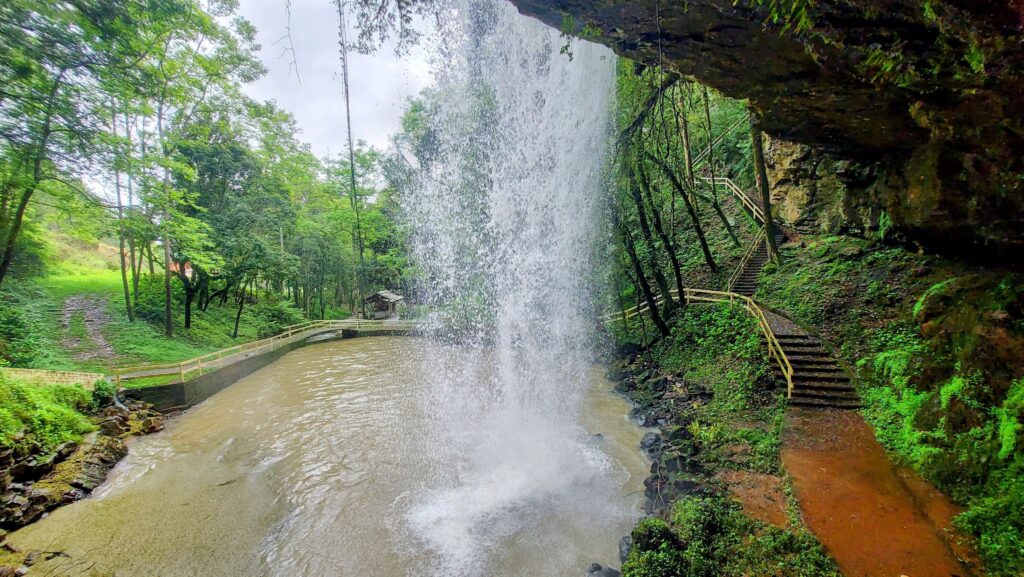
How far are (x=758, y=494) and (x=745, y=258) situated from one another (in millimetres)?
10950

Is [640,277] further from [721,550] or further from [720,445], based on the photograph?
[721,550]

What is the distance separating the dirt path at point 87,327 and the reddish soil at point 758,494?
18.5 m

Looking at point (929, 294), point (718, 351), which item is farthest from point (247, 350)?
point (929, 294)

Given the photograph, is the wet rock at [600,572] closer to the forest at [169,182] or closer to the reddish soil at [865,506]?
the reddish soil at [865,506]

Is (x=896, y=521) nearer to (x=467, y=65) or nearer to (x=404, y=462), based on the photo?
(x=404, y=462)

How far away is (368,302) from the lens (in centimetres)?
3159

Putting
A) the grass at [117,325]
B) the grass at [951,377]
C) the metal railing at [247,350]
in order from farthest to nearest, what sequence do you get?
the grass at [117,325] → the metal railing at [247,350] → the grass at [951,377]

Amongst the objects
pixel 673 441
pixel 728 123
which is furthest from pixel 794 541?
pixel 728 123

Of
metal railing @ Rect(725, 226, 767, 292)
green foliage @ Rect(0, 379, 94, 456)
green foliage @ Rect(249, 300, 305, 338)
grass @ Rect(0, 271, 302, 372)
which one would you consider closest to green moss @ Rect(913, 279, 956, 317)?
metal railing @ Rect(725, 226, 767, 292)

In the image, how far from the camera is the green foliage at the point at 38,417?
5980mm

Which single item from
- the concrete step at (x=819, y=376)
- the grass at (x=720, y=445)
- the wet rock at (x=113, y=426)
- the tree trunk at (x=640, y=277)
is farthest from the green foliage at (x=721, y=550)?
the wet rock at (x=113, y=426)

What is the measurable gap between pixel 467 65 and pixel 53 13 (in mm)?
9727

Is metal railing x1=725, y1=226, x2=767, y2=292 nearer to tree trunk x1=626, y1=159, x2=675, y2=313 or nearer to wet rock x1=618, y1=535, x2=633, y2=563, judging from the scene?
tree trunk x1=626, y1=159, x2=675, y2=313

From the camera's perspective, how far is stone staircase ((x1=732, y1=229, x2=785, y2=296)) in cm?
1212
